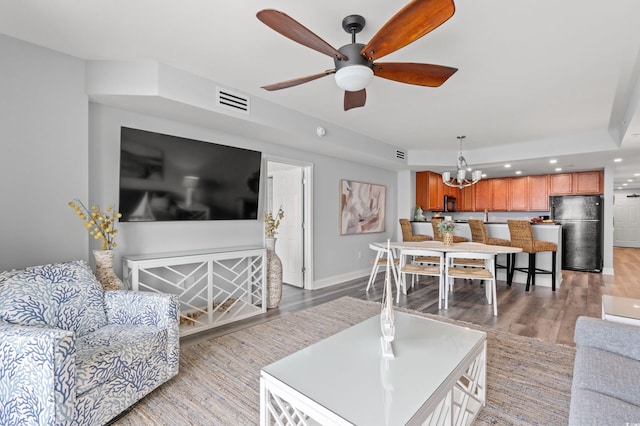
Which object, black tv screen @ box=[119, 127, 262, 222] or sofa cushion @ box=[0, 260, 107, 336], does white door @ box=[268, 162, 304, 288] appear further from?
A: sofa cushion @ box=[0, 260, 107, 336]

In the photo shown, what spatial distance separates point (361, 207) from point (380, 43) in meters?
4.16

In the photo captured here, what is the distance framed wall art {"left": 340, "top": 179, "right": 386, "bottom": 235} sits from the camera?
213 inches

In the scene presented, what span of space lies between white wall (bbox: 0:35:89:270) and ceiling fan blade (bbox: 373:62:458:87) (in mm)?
2538

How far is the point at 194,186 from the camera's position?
338cm

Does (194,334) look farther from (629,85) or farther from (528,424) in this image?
(629,85)

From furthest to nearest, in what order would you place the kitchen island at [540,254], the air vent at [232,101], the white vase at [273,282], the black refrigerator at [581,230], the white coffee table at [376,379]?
the black refrigerator at [581,230], the kitchen island at [540,254], the white vase at [273,282], the air vent at [232,101], the white coffee table at [376,379]

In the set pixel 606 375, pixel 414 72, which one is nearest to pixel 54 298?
pixel 414 72

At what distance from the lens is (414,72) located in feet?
6.68

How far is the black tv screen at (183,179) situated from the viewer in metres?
2.96

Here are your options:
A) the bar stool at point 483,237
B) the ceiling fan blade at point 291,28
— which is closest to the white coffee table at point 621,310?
the ceiling fan blade at point 291,28

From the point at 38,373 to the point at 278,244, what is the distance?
4010 mm

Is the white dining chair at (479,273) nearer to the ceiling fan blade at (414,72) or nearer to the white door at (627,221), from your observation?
the ceiling fan blade at (414,72)

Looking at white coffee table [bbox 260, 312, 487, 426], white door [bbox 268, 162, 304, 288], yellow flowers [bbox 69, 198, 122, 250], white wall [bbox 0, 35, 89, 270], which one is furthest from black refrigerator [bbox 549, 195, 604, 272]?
white wall [bbox 0, 35, 89, 270]

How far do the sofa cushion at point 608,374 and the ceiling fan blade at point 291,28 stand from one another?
6.92ft
